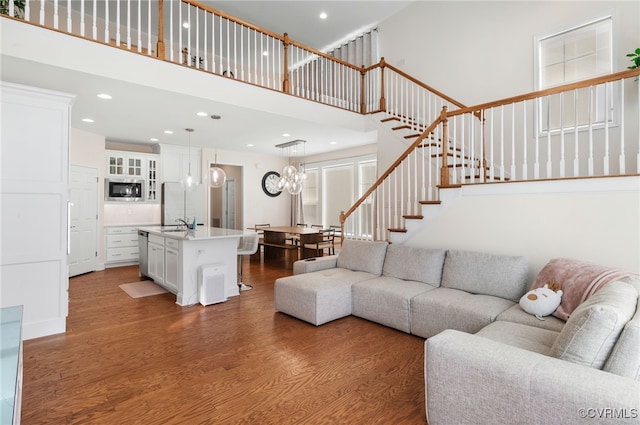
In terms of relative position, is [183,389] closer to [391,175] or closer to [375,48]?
[391,175]

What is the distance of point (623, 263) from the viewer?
2.77m

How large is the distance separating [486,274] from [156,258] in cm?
461

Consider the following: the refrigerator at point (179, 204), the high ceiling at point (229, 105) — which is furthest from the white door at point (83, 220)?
the refrigerator at point (179, 204)

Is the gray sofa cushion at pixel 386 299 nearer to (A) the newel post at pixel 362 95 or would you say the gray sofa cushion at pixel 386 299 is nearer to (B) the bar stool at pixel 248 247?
(B) the bar stool at pixel 248 247

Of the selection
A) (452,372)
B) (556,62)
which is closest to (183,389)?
(452,372)

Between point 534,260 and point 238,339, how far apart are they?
120 inches

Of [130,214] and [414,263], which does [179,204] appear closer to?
[130,214]

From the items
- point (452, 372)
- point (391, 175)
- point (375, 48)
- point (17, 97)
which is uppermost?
point (375, 48)

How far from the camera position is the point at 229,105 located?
4.60 m

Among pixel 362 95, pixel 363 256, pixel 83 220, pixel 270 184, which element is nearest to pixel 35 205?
pixel 83 220

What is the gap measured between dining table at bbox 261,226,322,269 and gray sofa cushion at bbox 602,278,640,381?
5.16m

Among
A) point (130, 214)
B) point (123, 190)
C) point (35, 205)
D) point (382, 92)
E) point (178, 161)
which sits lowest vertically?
point (130, 214)

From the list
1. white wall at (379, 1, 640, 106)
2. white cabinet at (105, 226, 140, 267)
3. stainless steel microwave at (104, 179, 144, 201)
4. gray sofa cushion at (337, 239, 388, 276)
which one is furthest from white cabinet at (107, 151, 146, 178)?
white wall at (379, 1, 640, 106)

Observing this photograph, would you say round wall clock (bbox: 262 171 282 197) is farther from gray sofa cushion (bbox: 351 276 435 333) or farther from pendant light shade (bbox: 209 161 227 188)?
gray sofa cushion (bbox: 351 276 435 333)
